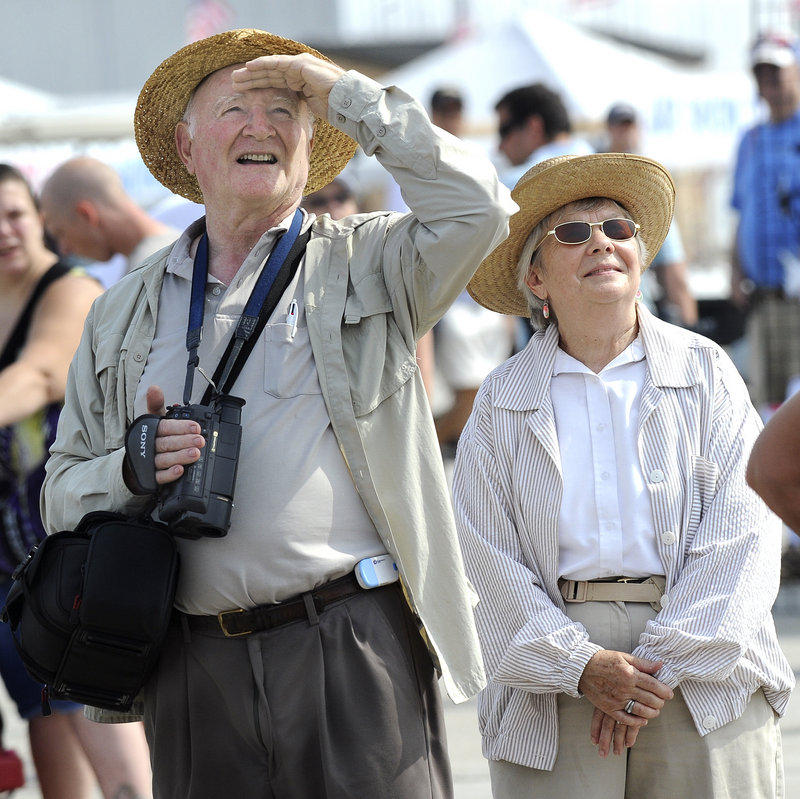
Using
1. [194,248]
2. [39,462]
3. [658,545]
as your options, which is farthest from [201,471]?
[39,462]

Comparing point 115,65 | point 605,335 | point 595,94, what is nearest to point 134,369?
point 605,335

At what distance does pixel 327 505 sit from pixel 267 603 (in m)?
0.24

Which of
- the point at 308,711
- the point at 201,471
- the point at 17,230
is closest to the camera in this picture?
the point at 201,471

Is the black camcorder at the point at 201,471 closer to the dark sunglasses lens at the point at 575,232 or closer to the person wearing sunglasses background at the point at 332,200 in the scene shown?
the dark sunglasses lens at the point at 575,232

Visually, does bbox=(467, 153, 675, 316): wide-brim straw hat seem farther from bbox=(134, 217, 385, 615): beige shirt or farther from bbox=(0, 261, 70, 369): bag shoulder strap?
bbox=(0, 261, 70, 369): bag shoulder strap

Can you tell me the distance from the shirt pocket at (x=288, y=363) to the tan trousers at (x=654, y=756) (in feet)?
2.79

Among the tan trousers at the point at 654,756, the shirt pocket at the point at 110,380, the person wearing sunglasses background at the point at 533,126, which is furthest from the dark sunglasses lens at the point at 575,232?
the person wearing sunglasses background at the point at 533,126

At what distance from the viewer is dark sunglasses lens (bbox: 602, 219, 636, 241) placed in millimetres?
3305

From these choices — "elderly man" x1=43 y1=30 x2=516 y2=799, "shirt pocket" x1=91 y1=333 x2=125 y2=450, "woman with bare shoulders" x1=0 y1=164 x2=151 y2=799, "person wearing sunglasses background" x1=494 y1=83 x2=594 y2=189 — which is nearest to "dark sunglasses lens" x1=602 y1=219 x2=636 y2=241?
"elderly man" x1=43 y1=30 x2=516 y2=799

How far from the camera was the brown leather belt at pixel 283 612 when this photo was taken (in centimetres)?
276

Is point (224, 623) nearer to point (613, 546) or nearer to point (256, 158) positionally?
point (613, 546)

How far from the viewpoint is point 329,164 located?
3.47 metres

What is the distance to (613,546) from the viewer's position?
3.07 m

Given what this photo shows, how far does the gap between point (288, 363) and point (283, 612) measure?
0.53 m
